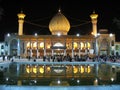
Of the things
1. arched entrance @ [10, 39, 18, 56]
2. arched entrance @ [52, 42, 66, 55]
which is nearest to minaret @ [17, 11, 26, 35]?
arched entrance @ [10, 39, 18, 56]

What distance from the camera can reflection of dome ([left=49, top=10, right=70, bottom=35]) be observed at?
48.0 meters

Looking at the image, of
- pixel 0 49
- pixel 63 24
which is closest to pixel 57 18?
pixel 63 24

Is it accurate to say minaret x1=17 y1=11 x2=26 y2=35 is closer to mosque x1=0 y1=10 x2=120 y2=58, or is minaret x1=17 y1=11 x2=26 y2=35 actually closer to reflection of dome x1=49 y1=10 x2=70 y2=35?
mosque x1=0 y1=10 x2=120 y2=58

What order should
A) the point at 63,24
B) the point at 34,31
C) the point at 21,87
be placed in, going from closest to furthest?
the point at 21,87, the point at 63,24, the point at 34,31

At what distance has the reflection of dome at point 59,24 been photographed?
48.0m

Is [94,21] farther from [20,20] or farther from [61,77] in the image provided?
[61,77]

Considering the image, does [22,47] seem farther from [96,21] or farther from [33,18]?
[96,21]

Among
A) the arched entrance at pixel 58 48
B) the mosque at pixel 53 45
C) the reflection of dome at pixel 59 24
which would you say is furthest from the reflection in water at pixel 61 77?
the reflection of dome at pixel 59 24

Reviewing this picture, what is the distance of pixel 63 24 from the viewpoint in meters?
48.0

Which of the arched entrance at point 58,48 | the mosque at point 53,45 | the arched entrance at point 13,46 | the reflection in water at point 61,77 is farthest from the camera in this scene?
the arched entrance at point 13,46

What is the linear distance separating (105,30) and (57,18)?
8039mm

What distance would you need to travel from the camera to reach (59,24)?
48.0m

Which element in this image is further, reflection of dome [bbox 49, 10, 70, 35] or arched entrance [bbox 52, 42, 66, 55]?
reflection of dome [bbox 49, 10, 70, 35]

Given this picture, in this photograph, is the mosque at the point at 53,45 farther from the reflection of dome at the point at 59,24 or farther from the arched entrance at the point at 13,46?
the reflection of dome at the point at 59,24
